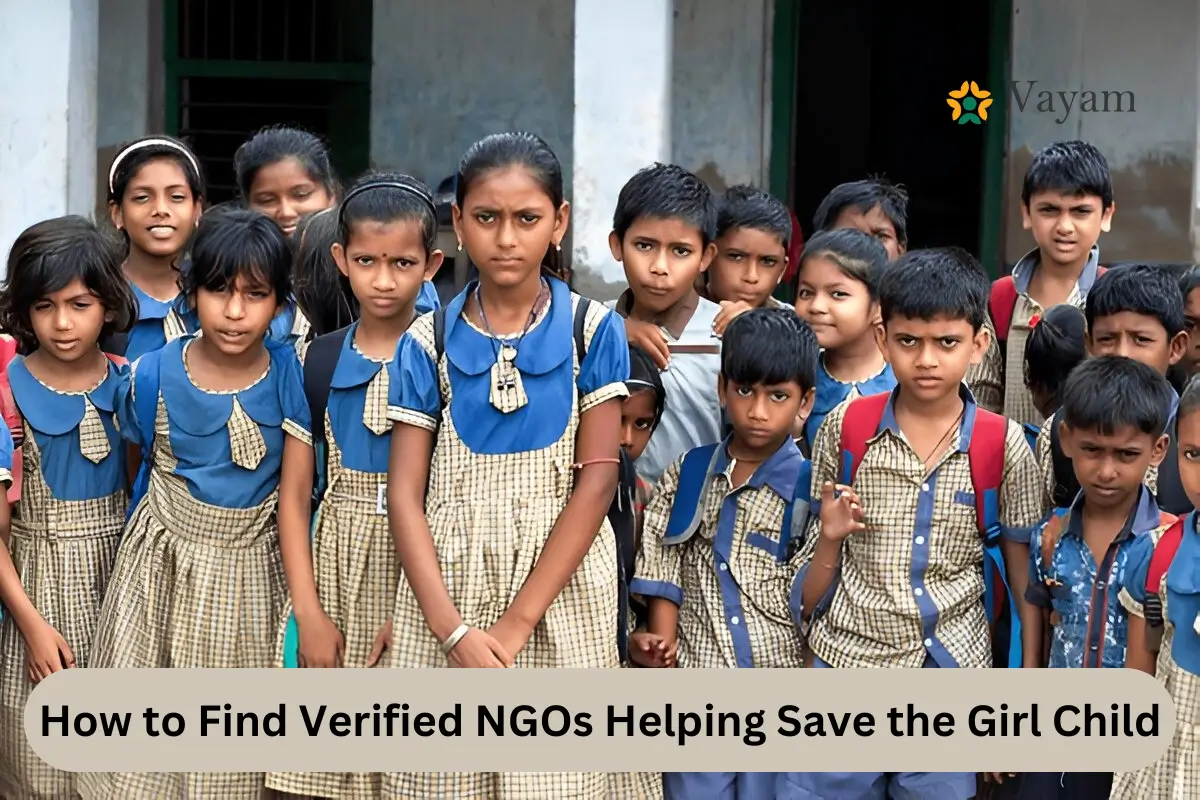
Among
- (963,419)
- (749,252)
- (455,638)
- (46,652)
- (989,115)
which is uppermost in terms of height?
(989,115)

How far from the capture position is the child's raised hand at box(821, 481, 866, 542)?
133 inches

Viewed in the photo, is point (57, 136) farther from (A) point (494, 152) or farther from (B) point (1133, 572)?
(B) point (1133, 572)

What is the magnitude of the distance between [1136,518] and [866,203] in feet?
5.18

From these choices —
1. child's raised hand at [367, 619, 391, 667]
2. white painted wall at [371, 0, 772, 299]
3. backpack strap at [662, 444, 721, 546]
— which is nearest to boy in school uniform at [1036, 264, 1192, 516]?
backpack strap at [662, 444, 721, 546]

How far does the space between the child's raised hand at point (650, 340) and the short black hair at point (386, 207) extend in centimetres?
51

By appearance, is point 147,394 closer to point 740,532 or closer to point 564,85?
point 740,532

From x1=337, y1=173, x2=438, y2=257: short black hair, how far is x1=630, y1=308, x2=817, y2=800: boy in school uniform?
688 millimetres

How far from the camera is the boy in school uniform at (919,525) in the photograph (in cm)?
342

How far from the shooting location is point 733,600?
140 inches

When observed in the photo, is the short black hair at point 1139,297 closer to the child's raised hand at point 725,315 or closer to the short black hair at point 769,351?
the short black hair at point 769,351

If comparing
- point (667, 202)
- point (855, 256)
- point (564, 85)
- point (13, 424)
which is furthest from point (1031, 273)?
point (564, 85)

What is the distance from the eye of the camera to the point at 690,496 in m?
3.63

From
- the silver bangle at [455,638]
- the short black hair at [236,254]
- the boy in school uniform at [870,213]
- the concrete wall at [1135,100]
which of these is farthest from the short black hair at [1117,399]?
the concrete wall at [1135,100]

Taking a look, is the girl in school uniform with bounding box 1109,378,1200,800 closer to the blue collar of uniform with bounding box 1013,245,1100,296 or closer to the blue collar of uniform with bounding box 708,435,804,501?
the blue collar of uniform with bounding box 708,435,804,501
